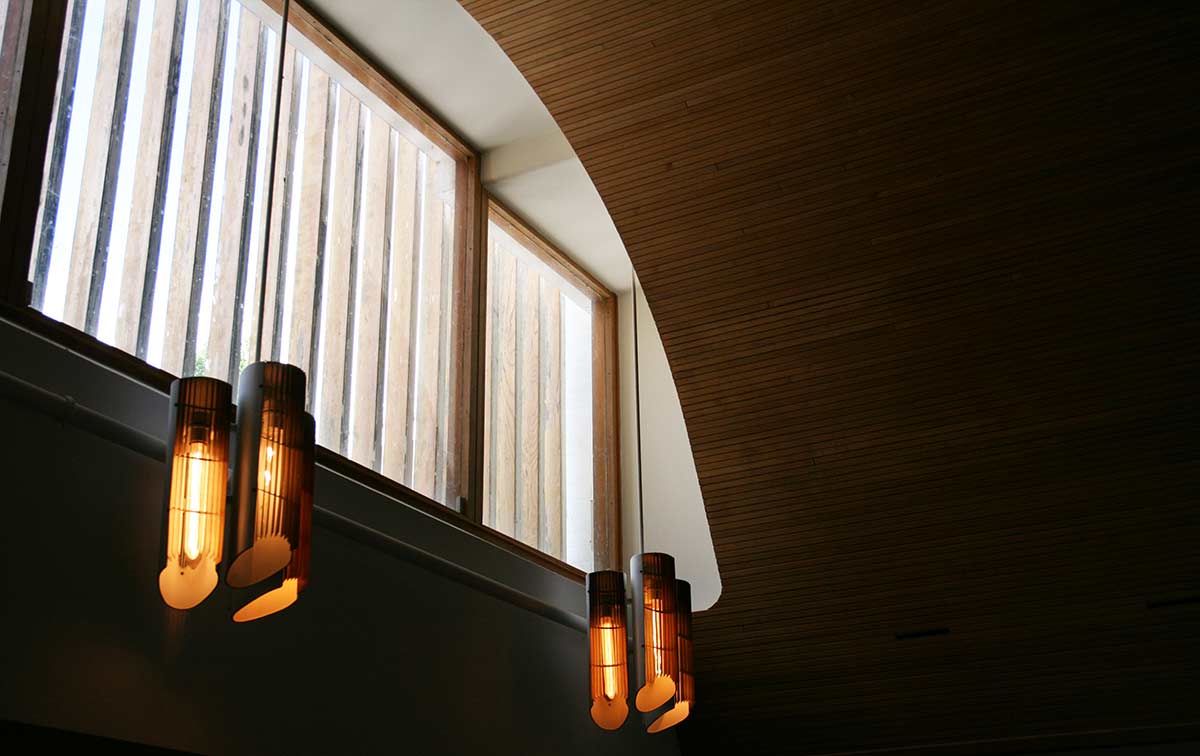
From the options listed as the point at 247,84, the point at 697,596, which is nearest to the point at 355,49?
the point at 247,84

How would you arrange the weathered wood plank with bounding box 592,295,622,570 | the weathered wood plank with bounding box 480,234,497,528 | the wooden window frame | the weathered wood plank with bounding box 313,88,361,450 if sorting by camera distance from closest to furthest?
the wooden window frame < the weathered wood plank with bounding box 313,88,361,450 < the weathered wood plank with bounding box 480,234,497,528 < the weathered wood plank with bounding box 592,295,622,570

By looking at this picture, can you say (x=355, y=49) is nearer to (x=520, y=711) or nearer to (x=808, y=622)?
(x=520, y=711)

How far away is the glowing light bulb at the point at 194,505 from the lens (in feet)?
9.11

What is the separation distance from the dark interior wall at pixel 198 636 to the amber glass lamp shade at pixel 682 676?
488mm

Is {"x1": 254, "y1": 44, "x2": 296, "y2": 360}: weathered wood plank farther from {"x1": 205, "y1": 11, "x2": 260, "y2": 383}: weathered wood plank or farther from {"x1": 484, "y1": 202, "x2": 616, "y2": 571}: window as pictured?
{"x1": 484, "y1": 202, "x2": 616, "y2": 571}: window

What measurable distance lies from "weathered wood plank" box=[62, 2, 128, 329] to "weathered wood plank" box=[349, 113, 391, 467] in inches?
47.1

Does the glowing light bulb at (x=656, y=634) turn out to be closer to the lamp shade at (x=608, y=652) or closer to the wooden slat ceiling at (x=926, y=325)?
the lamp shade at (x=608, y=652)

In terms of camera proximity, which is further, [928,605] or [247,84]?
[928,605]

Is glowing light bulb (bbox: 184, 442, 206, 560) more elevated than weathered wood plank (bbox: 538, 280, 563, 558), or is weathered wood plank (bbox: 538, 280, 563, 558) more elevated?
weathered wood plank (bbox: 538, 280, 563, 558)

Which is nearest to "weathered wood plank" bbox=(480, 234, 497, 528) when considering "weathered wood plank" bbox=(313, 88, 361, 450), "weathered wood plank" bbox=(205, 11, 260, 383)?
"weathered wood plank" bbox=(313, 88, 361, 450)

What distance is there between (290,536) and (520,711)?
182 cm

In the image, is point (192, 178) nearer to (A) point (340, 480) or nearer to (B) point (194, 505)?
(A) point (340, 480)

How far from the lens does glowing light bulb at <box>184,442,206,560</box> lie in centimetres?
278

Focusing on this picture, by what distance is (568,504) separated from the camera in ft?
19.5
